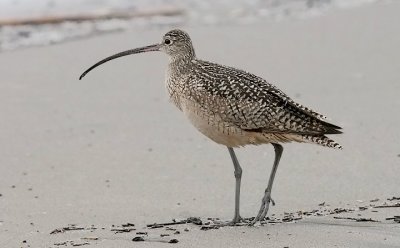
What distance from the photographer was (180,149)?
898cm

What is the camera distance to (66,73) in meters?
11.9

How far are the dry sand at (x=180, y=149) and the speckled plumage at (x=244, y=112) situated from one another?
1.92 ft

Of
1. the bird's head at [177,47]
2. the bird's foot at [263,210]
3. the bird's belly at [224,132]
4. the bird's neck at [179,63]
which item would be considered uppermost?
the bird's head at [177,47]

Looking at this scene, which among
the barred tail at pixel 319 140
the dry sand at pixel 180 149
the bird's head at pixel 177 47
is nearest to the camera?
the barred tail at pixel 319 140

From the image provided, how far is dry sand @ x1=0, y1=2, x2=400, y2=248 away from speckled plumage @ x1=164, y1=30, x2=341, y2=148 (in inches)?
23.0

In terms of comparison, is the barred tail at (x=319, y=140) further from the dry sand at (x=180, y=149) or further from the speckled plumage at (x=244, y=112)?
the dry sand at (x=180, y=149)

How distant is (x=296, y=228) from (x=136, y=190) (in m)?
2.01

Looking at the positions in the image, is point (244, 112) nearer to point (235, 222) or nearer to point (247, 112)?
point (247, 112)

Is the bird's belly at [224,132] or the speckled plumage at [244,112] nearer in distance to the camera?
the speckled plumage at [244,112]

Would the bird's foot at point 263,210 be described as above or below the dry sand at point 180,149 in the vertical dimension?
below

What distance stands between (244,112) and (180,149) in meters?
2.41

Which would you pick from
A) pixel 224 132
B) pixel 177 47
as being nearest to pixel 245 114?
pixel 224 132

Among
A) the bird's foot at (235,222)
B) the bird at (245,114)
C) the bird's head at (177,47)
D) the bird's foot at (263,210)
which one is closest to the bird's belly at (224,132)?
the bird at (245,114)

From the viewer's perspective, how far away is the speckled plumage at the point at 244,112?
21.4ft
